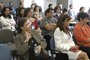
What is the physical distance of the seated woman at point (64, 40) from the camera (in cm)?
245

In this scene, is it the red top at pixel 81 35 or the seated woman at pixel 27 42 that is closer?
the seated woman at pixel 27 42

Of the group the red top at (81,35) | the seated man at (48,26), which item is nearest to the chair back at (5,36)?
the seated man at (48,26)

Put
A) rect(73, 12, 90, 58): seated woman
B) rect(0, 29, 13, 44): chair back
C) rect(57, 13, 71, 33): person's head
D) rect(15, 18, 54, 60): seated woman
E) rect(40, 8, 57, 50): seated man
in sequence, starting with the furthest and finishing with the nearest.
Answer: rect(40, 8, 57, 50): seated man
rect(0, 29, 13, 44): chair back
rect(73, 12, 90, 58): seated woman
rect(57, 13, 71, 33): person's head
rect(15, 18, 54, 60): seated woman

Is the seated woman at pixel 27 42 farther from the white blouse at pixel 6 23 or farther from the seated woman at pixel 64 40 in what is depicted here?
the white blouse at pixel 6 23

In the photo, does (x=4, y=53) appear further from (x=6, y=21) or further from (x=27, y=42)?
(x=6, y=21)

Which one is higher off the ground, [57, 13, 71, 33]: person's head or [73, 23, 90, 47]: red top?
[57, 13, 71, 33]: person's head

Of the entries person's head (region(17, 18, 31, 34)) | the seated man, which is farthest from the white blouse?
person's head (region(17, 18, 31, 34))

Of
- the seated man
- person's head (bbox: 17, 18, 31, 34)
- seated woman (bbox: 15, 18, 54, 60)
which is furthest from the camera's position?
the seated man

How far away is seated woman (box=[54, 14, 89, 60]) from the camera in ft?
8.03

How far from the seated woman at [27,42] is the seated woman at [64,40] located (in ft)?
0.99

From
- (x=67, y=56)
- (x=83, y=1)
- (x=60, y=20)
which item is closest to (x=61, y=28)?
(x=60, y=20)

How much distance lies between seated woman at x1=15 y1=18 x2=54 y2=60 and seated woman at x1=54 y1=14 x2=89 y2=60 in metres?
0.30

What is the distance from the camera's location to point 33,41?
88.4 inches

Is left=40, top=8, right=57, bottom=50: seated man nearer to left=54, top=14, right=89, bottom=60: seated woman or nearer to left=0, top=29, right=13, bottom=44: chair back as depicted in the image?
left=0, top=29, right=13, bottom=44: chair back
